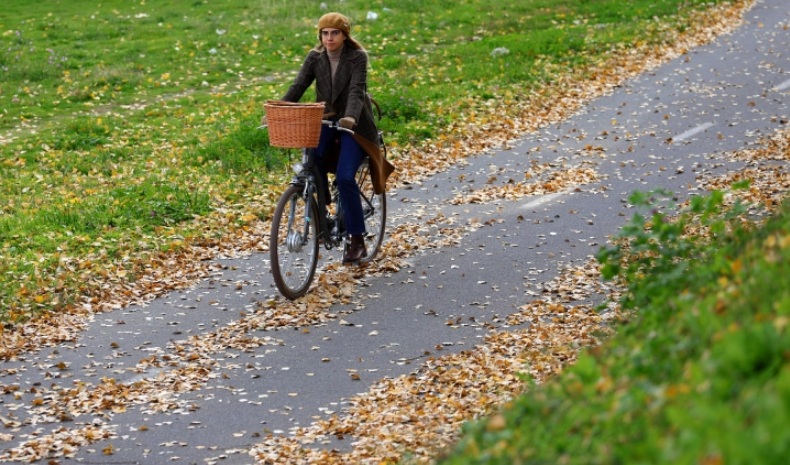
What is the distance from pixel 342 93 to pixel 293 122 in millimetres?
799

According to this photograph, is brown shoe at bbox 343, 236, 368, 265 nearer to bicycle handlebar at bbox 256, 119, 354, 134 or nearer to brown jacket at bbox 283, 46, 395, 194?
brown jacket at bbox 283, 46, 395, 194

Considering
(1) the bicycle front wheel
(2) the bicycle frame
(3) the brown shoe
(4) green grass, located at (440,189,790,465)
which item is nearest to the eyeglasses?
(2) the bicycle frame

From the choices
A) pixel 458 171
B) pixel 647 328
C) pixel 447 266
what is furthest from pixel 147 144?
pixel 647 328

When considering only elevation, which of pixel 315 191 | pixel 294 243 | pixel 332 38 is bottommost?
pixel 294 243

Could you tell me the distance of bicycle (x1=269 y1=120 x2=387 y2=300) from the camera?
27.9ft

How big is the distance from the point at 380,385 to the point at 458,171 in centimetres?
637

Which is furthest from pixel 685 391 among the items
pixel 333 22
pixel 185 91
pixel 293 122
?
pixel 185 91

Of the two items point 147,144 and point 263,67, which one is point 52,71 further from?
point 147,144

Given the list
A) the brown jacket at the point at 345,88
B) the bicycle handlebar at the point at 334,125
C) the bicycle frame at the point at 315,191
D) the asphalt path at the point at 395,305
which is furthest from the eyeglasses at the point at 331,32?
the asphalt path at the point at 395,305

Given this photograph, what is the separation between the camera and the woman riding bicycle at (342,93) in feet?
28.7

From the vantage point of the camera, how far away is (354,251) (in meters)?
9.47

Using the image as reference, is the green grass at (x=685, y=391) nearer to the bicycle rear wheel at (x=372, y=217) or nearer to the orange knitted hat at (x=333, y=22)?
the orange knitted hat at (x=333, y=22)

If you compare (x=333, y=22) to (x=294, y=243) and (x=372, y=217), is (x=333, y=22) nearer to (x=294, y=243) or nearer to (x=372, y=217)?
(x=294, y=243)

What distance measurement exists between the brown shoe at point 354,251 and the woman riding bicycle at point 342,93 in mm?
444
